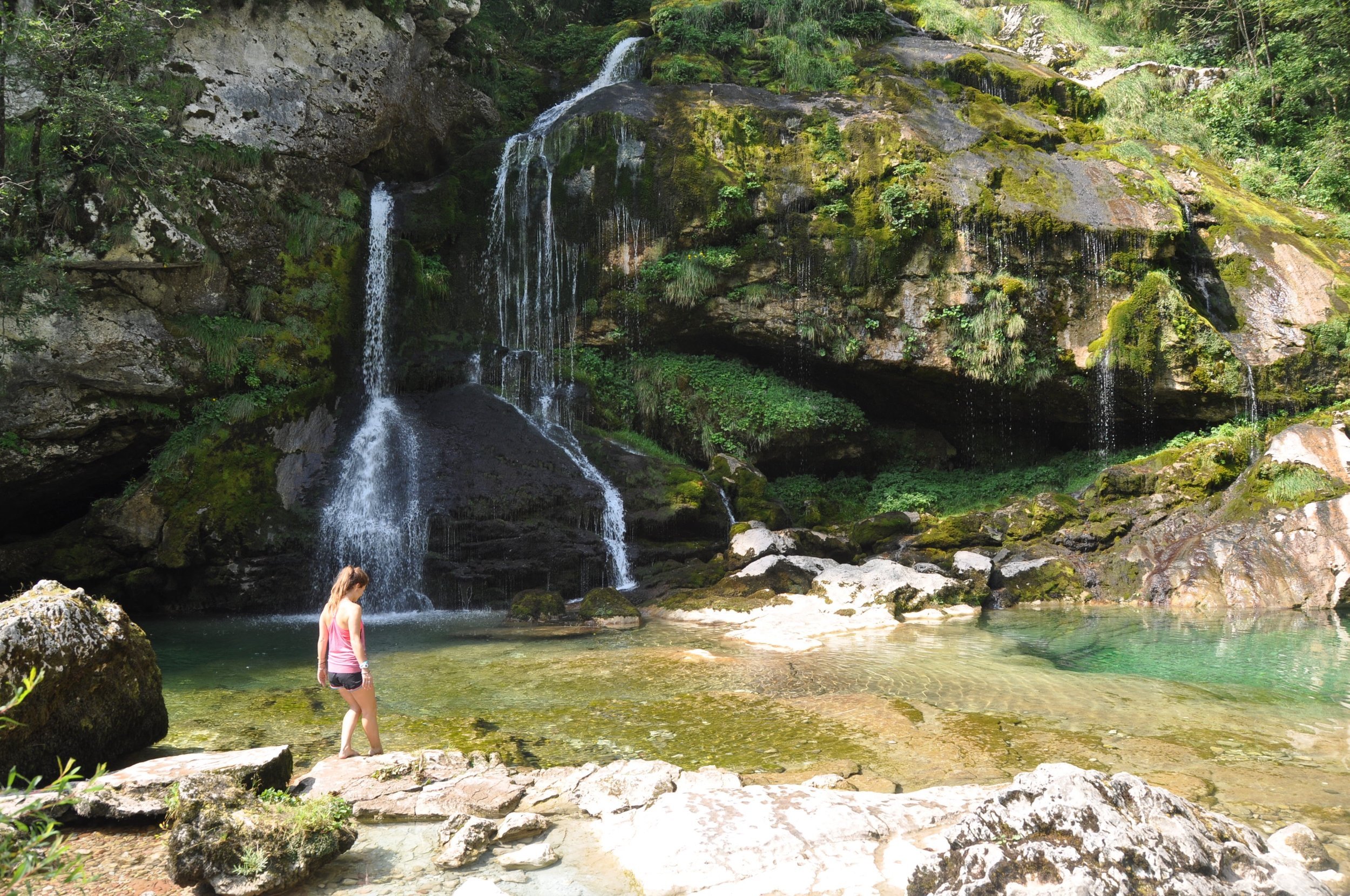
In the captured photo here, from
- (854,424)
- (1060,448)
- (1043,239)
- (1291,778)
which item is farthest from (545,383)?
(1291,778)

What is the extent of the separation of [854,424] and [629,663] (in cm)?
1152

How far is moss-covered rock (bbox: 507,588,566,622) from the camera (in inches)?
481

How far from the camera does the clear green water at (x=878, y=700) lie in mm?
5480

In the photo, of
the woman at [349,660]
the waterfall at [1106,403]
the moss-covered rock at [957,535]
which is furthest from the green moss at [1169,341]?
the woman at [349,660]

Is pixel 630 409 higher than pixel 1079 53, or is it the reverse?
pixel 1079 53

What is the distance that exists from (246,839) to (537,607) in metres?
8.84

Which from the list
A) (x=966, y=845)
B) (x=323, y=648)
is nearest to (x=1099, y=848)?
(x=966, y=845)

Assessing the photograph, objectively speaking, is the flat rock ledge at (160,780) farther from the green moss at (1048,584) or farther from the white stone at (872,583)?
the green moss at (1048,584)

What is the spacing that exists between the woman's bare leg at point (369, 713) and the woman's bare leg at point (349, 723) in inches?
0.5

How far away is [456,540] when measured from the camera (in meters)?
14.0

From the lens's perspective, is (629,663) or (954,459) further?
(954,459)

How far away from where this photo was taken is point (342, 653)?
5.36 m

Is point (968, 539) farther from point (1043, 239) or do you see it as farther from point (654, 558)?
point (1043, 239)

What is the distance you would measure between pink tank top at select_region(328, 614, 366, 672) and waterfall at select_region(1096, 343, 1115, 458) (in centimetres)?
1623
